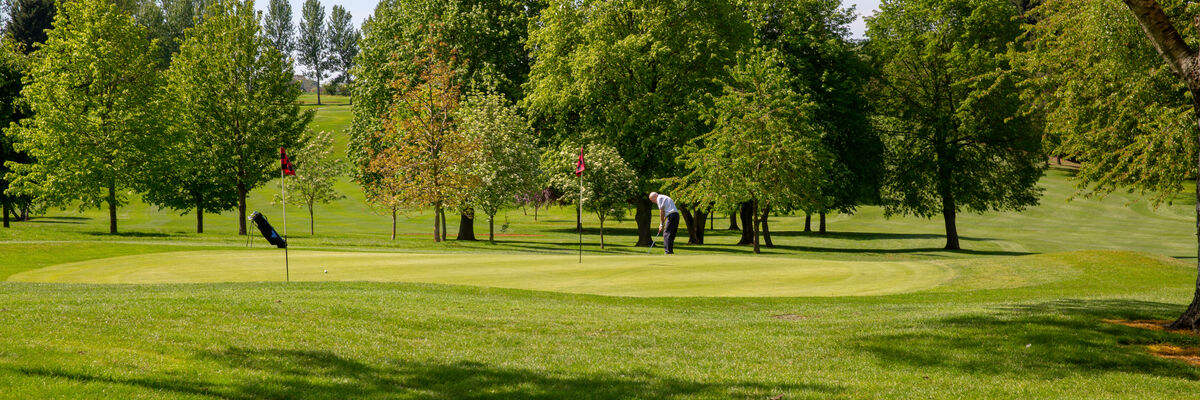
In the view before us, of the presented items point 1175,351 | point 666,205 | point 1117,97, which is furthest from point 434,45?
point 1175,351

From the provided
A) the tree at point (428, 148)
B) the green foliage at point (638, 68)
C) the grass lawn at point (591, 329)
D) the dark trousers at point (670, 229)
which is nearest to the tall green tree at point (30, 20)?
the tree at point (428, 148)

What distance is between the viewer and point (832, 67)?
154 feet

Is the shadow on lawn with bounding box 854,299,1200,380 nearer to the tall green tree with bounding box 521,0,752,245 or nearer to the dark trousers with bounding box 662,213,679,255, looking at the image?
the dark trousers with bounding box 662,213,679,255

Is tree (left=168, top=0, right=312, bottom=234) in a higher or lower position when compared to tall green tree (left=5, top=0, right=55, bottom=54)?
lower

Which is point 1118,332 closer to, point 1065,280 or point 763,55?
point 1065,280

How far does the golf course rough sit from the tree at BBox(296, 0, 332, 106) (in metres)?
147

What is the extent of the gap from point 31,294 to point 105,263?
1091 centimetres

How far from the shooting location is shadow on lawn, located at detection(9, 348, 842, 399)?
324 inches

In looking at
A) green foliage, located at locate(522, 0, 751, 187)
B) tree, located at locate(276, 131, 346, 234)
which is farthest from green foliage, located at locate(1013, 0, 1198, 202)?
tree, located at locate(276, 131, 346, 234)

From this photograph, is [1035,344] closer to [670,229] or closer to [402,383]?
[402,383]

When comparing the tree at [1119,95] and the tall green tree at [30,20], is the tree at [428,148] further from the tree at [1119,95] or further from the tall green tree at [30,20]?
the tall green tree at [30,20]

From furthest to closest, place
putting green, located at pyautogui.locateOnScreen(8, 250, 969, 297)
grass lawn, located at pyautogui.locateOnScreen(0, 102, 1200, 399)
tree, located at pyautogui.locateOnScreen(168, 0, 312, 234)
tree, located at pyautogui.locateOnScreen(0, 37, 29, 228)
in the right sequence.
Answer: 1. tree, located at pyautogui.locateOnScreen(168, 0, 312, 234)
2. tree, located at pyautogui.locateOnScreen(0, 37, 29, 228)
3. putting green, located at pyautogui.locateOnScreen(8, 250, 969, 297)
4. grass lawn, located at pyautogui.locateOnScreen(0, 102, 1200, 399)

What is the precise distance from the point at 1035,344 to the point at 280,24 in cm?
16958

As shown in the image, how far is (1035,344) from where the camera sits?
1160 centimetres
